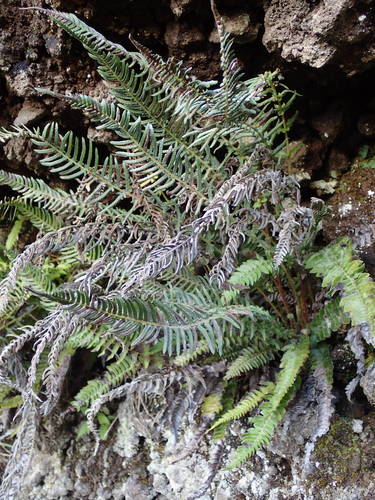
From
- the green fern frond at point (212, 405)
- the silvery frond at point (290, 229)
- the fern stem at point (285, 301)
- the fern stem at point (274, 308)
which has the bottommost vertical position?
the green fern frond at point (212, 405)

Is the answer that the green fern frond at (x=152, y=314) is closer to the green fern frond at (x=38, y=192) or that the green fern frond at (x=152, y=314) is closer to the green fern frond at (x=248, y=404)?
the green fern frond at (x=248, y=404)

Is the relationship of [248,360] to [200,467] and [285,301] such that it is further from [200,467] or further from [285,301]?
[200,467]

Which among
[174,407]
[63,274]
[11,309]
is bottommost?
[11,309]

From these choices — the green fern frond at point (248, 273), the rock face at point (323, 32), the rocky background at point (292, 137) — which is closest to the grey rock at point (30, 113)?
the rocky background at point (292, 137)

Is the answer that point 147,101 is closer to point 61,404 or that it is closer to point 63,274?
point 63,274

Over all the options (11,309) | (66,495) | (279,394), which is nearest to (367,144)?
(279,394)

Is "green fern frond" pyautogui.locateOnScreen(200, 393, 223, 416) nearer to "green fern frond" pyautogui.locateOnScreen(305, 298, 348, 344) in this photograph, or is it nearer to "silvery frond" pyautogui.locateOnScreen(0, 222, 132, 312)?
"green fern frond" pyautogui.locateOnScreen(305, 298, 348, 344)

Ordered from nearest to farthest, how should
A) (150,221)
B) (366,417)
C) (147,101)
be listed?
(147,101) < (366,417) < (150,221)
